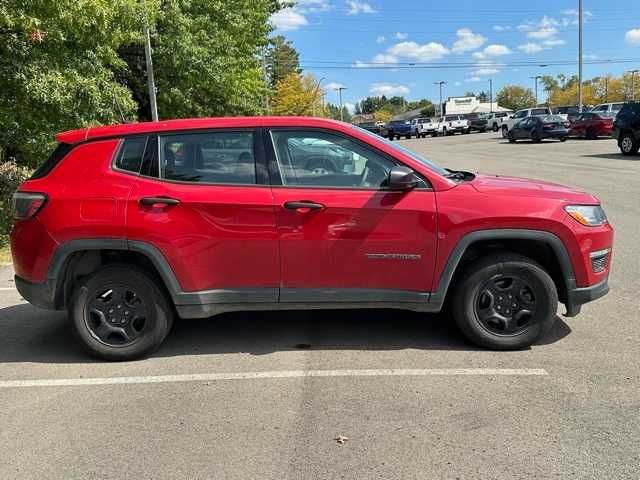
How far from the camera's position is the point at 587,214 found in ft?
14.3

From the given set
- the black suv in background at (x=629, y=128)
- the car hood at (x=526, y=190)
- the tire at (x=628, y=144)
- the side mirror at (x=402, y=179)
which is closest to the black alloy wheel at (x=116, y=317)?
the side mirror at (x=402, y=179)

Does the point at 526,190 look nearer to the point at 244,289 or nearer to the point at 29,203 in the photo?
the point at 244,289

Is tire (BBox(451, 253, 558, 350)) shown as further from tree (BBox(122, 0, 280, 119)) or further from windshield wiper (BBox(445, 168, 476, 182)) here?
tree (BBox(122, 0, 280, 119))

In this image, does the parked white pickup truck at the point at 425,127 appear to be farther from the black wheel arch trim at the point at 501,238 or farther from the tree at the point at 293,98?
the black wheel arch trim at the point at 501,238

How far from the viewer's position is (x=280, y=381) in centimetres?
403

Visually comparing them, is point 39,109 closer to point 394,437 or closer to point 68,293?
point 68,293

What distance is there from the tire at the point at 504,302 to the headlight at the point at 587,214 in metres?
0.45

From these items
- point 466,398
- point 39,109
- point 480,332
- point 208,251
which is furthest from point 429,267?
point 39,109

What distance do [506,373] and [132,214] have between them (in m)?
2.84

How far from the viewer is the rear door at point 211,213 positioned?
4.23 m

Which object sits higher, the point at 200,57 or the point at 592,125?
the point at 200,57

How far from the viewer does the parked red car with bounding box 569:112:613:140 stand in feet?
97.6

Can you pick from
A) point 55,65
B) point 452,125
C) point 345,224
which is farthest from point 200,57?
point 452,125

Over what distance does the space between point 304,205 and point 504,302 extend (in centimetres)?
167
